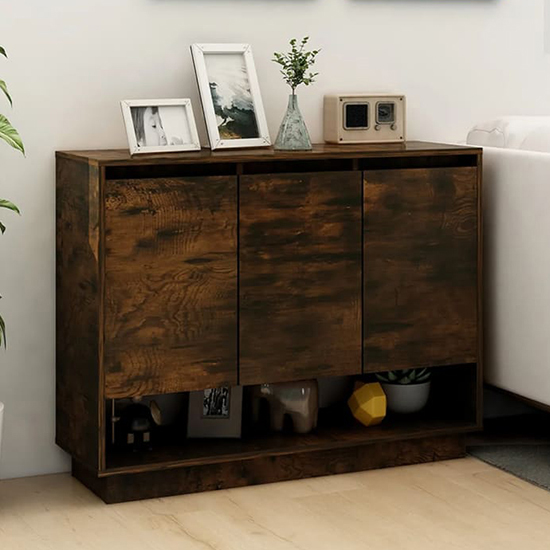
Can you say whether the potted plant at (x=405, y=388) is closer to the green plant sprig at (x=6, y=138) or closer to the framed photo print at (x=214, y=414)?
the framed photo print at (x=214, y=414)

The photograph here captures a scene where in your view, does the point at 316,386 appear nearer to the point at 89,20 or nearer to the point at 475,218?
the point at 475,218

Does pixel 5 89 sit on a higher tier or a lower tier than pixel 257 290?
higher

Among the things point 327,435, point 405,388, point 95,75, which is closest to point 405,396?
point 405,388

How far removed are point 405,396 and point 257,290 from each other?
26.5 inches

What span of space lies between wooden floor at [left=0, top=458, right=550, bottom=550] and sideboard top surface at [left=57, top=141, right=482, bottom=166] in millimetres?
866

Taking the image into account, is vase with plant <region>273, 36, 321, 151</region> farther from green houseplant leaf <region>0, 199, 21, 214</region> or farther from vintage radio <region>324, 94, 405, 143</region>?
green houseplant leaf <region>0, 199, 21, 214</region>

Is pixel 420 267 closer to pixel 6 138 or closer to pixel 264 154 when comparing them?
pixel 264 154

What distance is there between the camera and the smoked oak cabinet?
277 centimetres

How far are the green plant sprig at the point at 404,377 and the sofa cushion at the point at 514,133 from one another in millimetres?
710

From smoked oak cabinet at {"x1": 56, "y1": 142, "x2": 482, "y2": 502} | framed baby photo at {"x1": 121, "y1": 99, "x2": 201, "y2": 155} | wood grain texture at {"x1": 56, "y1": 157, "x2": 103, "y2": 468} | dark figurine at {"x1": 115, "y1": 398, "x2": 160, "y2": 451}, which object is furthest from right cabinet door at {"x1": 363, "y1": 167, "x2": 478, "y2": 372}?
wood grain texture at {"x1": 56, "y1": 157, "x2": 103, "y2": 468}

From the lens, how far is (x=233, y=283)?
287cm

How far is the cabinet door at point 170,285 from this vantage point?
2.74 m

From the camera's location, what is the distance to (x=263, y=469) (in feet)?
9.85

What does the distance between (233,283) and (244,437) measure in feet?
1.57
